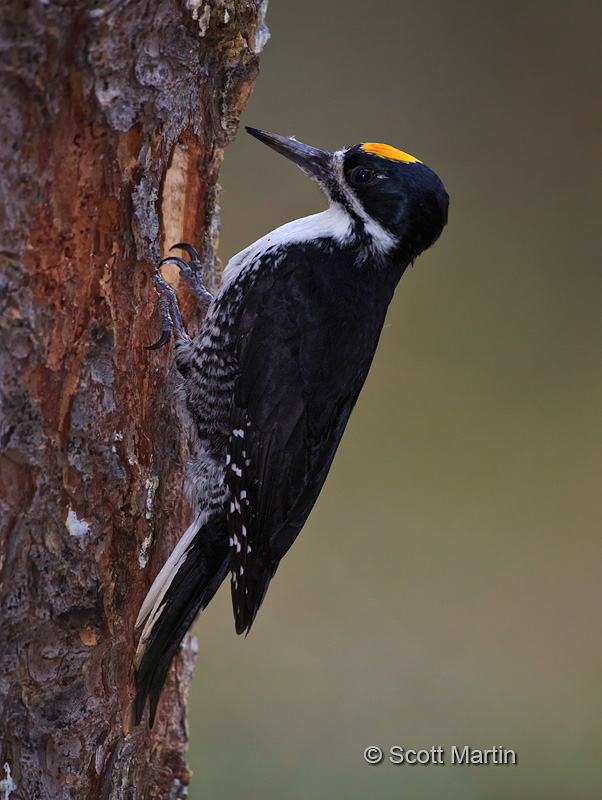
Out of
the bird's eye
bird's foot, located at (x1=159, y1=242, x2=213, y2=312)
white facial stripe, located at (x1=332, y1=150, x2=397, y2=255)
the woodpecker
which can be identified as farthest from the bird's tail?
the bird's eye

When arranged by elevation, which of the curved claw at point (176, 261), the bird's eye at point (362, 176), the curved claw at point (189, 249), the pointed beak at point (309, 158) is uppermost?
the pointed beak at point (309, 158)

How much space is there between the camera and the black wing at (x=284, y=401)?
5.51 ft

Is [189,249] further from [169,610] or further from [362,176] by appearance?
[169,610]

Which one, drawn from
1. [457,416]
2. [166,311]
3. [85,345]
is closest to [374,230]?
[166,311]

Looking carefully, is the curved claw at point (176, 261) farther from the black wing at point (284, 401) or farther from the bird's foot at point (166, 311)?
the black wing at point (284, 401)

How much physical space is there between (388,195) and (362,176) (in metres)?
0.09

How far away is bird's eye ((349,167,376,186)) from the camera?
184cm

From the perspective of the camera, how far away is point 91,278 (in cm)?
135

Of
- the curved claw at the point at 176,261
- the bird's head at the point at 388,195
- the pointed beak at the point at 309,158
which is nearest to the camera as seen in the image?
the curved claw at the point at 176,261

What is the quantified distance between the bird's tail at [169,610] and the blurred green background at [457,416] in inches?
56.0

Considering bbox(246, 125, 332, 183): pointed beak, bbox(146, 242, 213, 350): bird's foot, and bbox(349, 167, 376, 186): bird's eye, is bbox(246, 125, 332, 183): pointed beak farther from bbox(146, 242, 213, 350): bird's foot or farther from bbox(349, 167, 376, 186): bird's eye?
bbox(146, 242, 213, 350): bird's foot

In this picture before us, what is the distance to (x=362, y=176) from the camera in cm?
185

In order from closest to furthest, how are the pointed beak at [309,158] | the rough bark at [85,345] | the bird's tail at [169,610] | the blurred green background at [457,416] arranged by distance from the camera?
the rough bark at [85,345] → the bird's tail at [169,610] → the pointed beak at [309,158] → the blurred green background at [457,416]

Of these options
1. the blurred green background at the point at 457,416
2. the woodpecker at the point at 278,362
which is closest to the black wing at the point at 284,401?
the woodpecker at the point at 278,362
